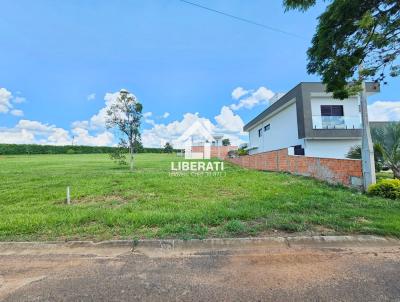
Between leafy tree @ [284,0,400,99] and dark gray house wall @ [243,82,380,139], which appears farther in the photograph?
dark gray house wall @ [243,82,380,139]

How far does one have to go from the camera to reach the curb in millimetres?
3621

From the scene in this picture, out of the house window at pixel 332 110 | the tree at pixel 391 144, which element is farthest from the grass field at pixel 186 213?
the house window at pixel 332 110

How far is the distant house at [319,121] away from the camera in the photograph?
15164mm

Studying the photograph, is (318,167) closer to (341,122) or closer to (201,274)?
(341,122)

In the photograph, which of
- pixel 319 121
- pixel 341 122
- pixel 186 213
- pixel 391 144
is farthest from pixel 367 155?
pixel 341 122

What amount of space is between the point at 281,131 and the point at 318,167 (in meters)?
9.87

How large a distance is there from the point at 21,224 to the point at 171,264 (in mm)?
3143

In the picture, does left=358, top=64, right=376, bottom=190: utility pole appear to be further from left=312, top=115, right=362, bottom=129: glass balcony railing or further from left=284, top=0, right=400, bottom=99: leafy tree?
left=312, top=115, right=362, bottom=129: glass balcony railing

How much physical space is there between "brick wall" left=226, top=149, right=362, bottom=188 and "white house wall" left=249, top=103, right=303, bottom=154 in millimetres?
3452

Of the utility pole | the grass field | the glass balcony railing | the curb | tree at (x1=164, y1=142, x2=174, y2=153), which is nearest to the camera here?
the curb

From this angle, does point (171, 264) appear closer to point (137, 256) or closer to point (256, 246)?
point (137, 256)

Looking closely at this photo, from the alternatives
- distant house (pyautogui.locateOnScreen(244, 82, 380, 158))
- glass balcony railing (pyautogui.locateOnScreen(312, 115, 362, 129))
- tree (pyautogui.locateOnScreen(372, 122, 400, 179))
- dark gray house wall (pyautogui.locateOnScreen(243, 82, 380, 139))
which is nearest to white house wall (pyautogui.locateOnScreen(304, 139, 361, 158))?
distant house (pyautogui.locateOnScreen(244, 82, 380, 158))

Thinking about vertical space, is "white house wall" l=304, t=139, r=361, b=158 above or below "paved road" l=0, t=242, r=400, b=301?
above

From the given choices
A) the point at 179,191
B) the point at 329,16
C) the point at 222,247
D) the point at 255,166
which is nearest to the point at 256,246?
the point at 222,247
